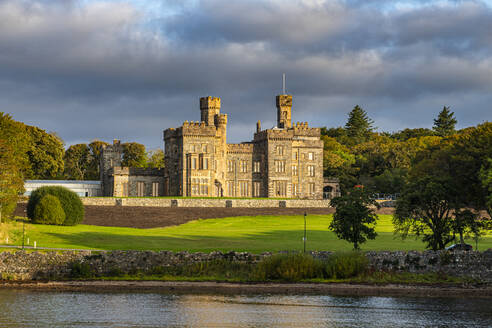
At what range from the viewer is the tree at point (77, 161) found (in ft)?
320

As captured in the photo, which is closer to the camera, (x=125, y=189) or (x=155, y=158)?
(x=125, y=189)

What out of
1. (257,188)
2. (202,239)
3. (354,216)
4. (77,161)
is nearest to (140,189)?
(257,188)

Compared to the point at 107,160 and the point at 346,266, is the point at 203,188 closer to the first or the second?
the point at 107,160

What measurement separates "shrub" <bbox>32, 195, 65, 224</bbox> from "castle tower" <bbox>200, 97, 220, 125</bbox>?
31402mm

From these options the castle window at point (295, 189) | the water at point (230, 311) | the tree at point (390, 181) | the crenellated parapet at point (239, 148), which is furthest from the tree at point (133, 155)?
the water at point (230, 311)

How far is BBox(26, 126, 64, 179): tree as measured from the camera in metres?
78.9

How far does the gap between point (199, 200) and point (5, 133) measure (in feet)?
67.3

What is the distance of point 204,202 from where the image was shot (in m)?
71.0

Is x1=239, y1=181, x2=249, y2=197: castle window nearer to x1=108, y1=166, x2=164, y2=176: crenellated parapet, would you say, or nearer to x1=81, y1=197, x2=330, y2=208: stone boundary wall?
x1=81, y1=197, x2=330, y2=208: stone boundary wall

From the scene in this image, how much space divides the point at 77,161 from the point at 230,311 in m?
73.7

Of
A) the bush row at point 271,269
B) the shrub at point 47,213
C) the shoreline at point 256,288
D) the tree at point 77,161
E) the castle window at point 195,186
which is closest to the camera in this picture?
the shoreline at point 256,288

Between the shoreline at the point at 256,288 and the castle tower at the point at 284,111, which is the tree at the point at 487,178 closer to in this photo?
the shoreline at the point at 256,288

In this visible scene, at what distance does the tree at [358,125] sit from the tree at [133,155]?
1573 inches

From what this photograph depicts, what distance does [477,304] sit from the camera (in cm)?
3125
